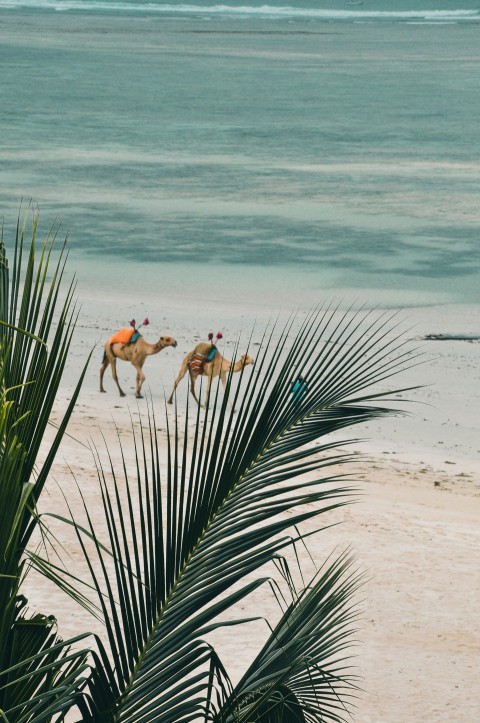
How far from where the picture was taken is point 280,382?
3.99 metres

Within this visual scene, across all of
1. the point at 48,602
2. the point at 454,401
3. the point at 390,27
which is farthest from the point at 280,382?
the point at 390,27

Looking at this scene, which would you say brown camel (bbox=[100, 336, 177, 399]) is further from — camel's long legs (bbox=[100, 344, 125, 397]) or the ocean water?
the ocean water

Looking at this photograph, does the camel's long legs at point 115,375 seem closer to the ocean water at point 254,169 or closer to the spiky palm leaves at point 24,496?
the ocean water at point 254,169

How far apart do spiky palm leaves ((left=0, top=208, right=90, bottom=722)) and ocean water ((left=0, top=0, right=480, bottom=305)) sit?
20301mm

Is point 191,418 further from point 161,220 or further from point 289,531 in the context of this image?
point 161,220

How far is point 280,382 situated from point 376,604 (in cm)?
506

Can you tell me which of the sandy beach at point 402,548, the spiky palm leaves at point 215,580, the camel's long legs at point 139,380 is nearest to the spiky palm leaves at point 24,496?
the spiky palm leaves at point 215,580

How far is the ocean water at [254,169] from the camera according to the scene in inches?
1062

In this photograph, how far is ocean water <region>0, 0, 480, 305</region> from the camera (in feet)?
88.5

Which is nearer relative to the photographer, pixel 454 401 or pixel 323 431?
pixel 323 431

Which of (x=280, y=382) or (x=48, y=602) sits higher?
(x=280, y=382)

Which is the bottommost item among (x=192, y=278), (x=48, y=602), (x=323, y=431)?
(x=192, y=278)

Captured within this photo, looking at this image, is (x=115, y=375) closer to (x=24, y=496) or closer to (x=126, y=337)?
(x=126, y=337)

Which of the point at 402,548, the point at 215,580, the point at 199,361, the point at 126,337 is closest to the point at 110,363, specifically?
the point at 126,337
